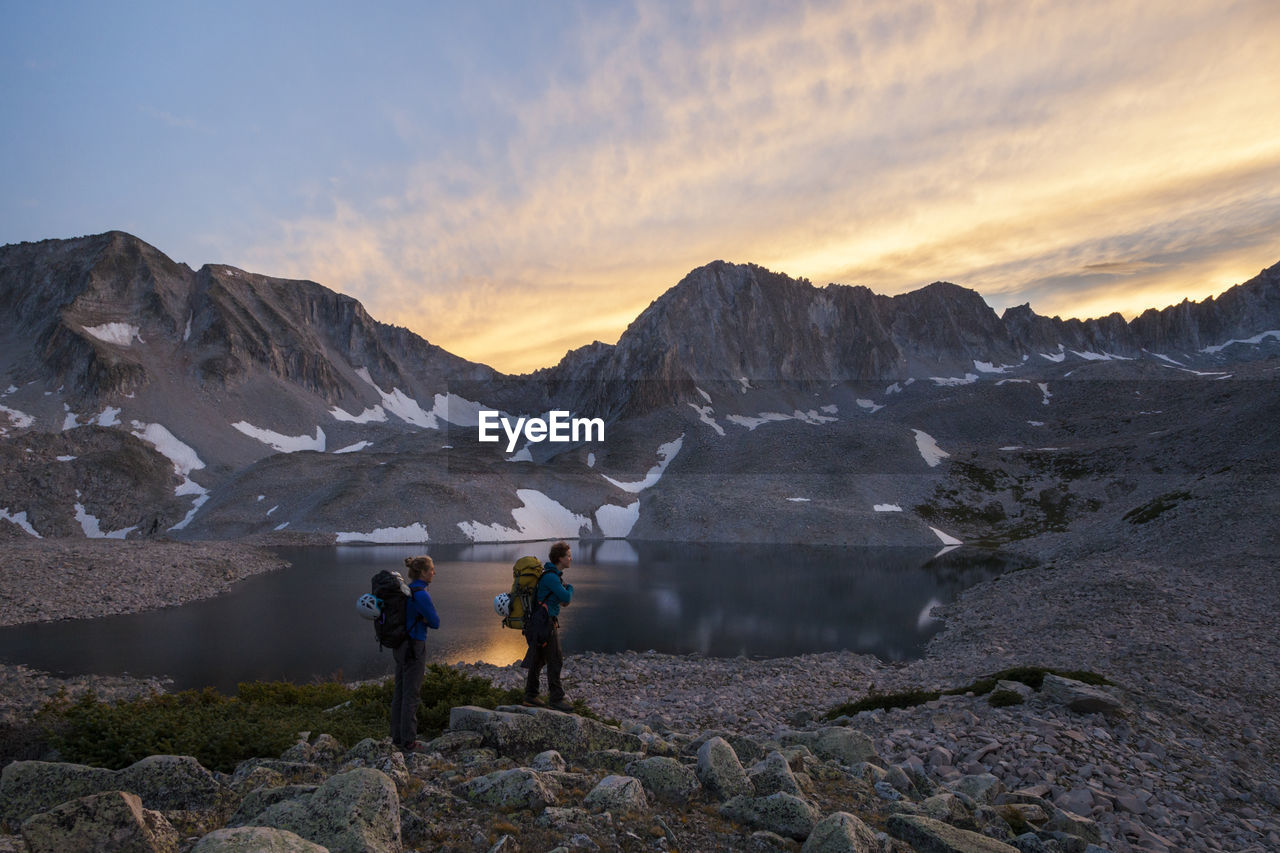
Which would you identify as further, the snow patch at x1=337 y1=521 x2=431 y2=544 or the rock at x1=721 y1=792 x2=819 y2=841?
the snow patch at x1=337 y1=521 x2=431 y2=544

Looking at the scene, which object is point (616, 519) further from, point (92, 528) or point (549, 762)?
point (549, 762)

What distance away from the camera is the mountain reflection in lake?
3684cm

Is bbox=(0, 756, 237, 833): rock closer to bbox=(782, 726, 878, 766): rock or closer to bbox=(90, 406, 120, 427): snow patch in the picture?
bbox=(782, 726, 878, 766): rock

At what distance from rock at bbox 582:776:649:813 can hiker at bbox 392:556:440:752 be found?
4289mm

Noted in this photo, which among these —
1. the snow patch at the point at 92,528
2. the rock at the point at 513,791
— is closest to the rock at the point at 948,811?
the rock at the point at 513,791

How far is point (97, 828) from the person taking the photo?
19.8 ft

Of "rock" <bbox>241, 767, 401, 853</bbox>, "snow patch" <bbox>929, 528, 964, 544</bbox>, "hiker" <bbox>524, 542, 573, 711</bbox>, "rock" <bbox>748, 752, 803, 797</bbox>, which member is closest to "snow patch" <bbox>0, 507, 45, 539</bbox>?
"hiker" <bbox>524, 542, 573, 711</bbox>

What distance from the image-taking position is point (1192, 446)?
11188 cm

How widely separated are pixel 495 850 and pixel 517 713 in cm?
486

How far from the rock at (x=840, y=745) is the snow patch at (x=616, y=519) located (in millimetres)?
105162

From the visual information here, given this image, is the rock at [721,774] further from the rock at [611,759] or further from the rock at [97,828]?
the rock at [97,828]

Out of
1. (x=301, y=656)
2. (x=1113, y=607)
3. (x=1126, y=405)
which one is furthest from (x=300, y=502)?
(x=1126, y=405)

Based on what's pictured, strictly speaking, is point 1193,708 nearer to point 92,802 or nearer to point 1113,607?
point 1113,607

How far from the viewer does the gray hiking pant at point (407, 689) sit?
1150 cm
